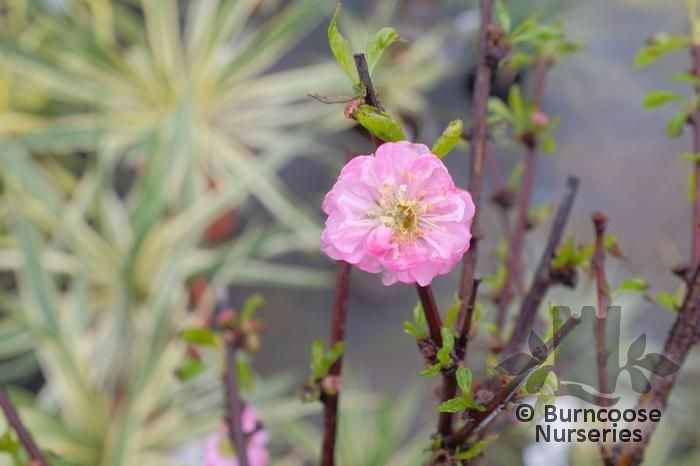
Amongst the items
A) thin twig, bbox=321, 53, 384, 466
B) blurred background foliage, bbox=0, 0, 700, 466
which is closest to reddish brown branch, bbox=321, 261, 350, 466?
thin twig, bbox=321, 53, 384, 466

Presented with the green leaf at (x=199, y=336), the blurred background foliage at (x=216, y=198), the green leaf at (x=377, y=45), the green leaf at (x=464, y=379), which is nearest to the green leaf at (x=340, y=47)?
the green leaf at (x=377, y=45)

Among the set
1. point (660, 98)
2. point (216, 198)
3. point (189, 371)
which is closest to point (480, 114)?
point (660, 98)

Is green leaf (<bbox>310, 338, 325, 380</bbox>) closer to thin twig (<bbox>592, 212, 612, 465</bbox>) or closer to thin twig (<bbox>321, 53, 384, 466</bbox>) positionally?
thin twig (<bbox>321, 53, 384, 466</bbox>)

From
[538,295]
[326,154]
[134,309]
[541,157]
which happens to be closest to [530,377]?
[538,295]

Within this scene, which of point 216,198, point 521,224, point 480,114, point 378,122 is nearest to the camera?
point 378,122

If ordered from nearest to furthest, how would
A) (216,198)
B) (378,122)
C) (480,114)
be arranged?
(378,122), (480,114), (216,198)

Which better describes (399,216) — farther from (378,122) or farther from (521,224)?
(521,224)

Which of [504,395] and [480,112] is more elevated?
[480,112]
